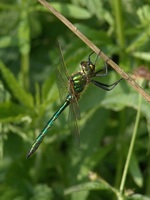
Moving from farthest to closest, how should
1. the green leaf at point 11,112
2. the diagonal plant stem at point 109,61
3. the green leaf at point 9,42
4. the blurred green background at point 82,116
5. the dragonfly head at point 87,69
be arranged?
1. the green leaf at point 9,42
2. the blurred green background at point 82,116
3. the green leaf at point 11,112
4. the dragonfly head at point 87,69
5. the diagonal plant stem at point 109,61

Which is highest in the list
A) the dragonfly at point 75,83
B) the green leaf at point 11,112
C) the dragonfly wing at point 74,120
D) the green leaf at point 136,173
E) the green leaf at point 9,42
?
the green leaf at point 9,42

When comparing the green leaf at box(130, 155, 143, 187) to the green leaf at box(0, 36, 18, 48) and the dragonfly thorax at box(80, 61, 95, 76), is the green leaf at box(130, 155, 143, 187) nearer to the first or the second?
the dragonfly thorax at box(80, 61, 95, 76)

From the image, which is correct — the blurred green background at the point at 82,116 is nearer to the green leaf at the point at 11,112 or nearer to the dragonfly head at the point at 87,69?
the green leaf at the point at 11,112

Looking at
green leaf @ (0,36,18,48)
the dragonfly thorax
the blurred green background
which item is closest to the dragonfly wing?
the dragonfly thorax

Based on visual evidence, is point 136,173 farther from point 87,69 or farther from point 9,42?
point 9,42

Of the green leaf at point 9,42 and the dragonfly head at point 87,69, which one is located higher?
the green leaf at point 9,42

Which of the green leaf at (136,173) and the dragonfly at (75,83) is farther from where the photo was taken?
the green leaf at (136,173)

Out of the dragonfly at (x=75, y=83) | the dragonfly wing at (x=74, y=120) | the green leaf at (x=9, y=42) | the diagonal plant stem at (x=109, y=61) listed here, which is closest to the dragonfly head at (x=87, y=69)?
the dragonfly at (x=75, y=83)

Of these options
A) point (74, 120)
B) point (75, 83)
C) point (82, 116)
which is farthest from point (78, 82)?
point (82, 116)

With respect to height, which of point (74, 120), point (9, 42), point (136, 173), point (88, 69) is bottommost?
point (136, 173)
